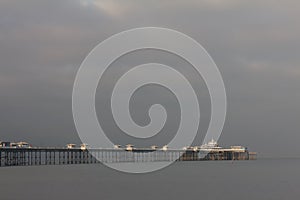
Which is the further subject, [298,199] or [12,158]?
[12,158]

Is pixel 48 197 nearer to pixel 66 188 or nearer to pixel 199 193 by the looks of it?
pixel 66 188

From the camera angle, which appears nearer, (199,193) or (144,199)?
(144,199)

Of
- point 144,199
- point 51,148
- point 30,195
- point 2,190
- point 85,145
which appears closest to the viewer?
point 144,199

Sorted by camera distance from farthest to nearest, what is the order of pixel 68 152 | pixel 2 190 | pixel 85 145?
A: pixel 85 145 < pixel 68 152 < pixel 2 190

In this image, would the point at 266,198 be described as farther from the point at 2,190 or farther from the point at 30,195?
the point at 2,190

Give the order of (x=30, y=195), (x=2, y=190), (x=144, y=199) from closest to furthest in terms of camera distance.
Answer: (x=144, y=199), (x=30, y=195), (x=2, y=190)

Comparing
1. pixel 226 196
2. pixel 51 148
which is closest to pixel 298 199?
pixel 226 196

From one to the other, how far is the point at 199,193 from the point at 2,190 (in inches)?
1041

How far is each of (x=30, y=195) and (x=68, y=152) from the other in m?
129

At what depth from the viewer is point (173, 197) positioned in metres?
58.0

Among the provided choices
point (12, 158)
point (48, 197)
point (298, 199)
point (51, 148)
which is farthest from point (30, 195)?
point (12, 158)

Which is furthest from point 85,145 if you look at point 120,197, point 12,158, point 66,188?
point 120,197

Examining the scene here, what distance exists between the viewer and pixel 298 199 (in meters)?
57.4

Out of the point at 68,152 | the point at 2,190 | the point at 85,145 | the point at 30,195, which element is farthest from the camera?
the point at 85,145
